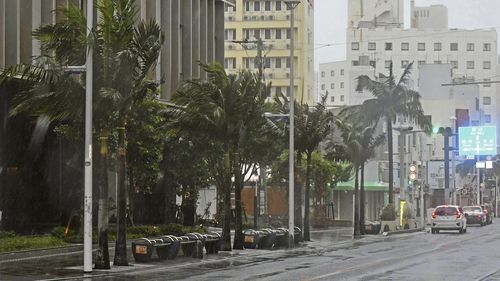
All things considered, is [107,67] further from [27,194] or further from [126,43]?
[27,194]

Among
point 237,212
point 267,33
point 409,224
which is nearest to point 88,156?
Answer: point 237,212

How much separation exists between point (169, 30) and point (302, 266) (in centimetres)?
2234

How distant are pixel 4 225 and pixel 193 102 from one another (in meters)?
10.9

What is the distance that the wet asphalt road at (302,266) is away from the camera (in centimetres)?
2214

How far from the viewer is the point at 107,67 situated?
24.6 meters

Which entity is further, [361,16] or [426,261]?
[361,16]

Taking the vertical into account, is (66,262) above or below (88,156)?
below


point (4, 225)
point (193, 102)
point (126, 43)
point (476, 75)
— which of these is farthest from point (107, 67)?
point (476, 75)

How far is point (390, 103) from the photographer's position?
53.2m

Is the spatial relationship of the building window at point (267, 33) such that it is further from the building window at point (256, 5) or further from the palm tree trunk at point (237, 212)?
the palm tree trunk at point (237, 212)

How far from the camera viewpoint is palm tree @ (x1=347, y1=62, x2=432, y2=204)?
172 ft

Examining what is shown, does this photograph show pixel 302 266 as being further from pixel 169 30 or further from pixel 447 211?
pixel 447 211

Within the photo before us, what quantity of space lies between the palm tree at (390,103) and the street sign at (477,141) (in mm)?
20416

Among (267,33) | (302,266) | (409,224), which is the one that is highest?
(267,33)
